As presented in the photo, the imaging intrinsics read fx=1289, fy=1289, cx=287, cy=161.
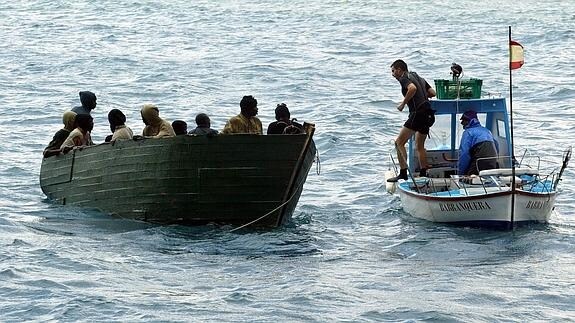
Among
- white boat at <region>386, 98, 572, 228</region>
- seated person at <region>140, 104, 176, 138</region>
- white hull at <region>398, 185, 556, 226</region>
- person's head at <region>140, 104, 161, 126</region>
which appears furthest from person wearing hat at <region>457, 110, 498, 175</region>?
person's head at <region>140, 104, 161, 126</region>

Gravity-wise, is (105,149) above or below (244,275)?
above

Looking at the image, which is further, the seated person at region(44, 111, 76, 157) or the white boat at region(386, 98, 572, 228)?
the seated person at region(44, 111, 76, 157)

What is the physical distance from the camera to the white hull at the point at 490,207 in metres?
17.4

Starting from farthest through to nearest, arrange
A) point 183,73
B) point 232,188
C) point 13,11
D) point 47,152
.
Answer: point 13,11
point 183,73
point 47,152
point 232,188

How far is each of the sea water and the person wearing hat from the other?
110 cm

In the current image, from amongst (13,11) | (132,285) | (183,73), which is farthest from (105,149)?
(13,11)

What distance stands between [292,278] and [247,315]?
1.70m

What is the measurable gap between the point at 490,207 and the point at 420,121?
2017 mm

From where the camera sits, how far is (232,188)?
16.9 meters

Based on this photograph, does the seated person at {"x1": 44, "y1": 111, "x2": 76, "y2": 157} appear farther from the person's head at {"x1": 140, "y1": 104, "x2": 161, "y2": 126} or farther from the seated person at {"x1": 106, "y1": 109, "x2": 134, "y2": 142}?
the person's head at {"x1": 140, "y1": 104, "x2": 161, "y2": 126}

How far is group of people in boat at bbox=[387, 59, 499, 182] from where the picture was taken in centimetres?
1856

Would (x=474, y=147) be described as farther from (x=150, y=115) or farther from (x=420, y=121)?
(x=150, y=115)

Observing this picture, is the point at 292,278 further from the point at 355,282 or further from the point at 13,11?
the point at 13,11

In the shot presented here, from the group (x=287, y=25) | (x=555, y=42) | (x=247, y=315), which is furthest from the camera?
(x=287, y=25)
